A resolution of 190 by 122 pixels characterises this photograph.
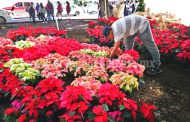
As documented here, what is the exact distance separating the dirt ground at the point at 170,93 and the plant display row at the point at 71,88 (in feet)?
1.67

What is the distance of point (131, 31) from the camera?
6539mm

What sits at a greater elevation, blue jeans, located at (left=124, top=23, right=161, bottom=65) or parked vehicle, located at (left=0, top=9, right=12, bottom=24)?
parked vehicle, located at (left=0, top=9, right=12, bottom=24)

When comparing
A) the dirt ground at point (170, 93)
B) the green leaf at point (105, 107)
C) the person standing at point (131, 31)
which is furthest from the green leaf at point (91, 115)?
the person standing at point (131, 31)

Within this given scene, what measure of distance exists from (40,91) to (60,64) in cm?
157

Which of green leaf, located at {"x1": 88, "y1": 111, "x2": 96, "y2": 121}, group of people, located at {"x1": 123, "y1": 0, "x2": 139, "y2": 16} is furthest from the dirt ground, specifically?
group of people, located at {"x1": 123, "y1": 0, "x2": 139, "y2": 16}

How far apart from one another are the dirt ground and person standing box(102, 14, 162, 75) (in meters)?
0.37

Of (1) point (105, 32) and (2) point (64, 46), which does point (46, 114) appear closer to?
(1) point (105, 32)

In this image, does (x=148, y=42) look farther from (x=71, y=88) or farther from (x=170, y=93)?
(x=71, y=88)

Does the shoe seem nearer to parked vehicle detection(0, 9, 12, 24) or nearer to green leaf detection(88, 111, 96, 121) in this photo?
green leaf detection(88, 111, 96, 121)

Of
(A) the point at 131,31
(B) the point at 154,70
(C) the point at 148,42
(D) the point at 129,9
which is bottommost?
(B) the point at 154,70

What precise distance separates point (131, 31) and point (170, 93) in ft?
5.42

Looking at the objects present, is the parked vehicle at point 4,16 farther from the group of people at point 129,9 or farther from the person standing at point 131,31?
the person standing at point 131,31

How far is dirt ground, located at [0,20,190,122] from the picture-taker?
16.9 feet

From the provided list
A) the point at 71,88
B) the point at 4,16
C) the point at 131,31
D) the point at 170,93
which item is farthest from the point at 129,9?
the point at 71,88
